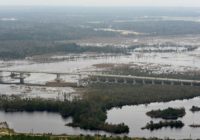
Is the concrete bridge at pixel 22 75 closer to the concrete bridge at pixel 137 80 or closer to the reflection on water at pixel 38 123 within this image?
the concrete bridge at pixel 137 80

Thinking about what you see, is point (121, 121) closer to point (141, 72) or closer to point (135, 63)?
point (141, 72)

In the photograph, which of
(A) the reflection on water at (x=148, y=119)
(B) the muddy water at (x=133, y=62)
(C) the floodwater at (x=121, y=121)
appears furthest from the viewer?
(B) the muddy water at (x=133, y=62)

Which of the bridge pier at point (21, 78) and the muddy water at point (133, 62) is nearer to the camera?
the bridge pier at point (21, 78)

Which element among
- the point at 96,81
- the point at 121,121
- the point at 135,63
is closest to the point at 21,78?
the point at 96,81

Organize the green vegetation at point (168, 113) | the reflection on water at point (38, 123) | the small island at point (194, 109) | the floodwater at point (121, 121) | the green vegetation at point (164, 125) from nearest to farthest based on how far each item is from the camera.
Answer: the floodwater at point (121, 121) < the reflection on water at point (38, 123) < the green vegetation at point (164, 125) < the green vegetation at point (168, 113) < the small island at point (194, 109)

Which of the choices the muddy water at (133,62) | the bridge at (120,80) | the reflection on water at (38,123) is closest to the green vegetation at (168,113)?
the reflection on water at (38,123)

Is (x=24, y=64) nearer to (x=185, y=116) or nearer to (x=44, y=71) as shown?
(x=44, y=71)

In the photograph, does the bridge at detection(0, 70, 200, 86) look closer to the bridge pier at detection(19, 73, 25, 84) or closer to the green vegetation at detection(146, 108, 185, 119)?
the bridge pier at detection(19, 73, 25, 84)

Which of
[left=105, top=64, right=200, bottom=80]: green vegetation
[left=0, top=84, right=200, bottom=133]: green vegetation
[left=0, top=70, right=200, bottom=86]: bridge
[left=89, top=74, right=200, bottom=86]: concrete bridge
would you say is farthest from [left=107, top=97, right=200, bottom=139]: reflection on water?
[left=105, top=64, right=200, bottom=80]: green vegetation
